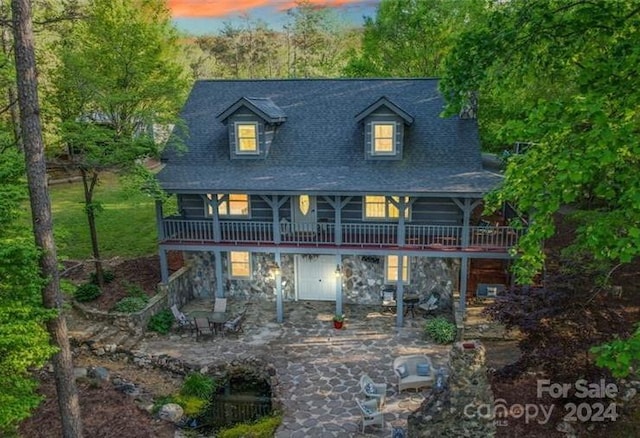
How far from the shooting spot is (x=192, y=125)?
823 inches

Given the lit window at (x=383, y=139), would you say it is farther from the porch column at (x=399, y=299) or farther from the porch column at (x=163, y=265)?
the porch column at (x=163, y=265)

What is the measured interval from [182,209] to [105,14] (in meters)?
7.93

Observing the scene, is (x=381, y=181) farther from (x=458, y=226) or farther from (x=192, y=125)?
(x=192, y=125)

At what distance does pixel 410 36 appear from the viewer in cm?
2817

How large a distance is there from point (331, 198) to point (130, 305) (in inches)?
322

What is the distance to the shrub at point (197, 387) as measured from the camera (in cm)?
1352

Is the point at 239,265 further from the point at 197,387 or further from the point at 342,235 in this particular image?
the point at 197,387

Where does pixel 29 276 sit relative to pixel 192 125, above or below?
below

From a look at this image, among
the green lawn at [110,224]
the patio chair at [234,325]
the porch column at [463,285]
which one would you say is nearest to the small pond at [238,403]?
the patio chair at [234,325]

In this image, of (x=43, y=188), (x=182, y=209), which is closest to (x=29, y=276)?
(x=43, y=188)

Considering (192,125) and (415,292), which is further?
(192,125)

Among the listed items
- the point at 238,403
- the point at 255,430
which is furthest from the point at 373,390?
the point at 238,403

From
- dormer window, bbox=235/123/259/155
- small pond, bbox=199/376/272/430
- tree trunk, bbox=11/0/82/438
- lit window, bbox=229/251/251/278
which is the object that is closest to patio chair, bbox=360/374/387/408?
small pond, bbox=199/376/272/430

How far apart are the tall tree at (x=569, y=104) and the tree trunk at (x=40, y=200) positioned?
7621 millimetres
